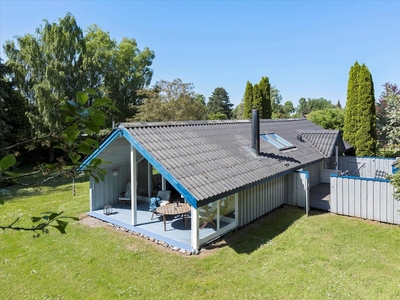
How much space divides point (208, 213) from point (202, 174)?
4.46ft

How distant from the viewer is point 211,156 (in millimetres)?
9211

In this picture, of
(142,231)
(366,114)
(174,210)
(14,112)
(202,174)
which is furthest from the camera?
(14,112)

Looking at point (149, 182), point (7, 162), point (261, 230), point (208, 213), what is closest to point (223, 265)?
point (208, 213)

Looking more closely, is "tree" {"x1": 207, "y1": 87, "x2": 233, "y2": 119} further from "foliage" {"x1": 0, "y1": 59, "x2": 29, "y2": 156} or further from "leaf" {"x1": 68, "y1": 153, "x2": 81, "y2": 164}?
"leaf" {"x1": 68, "y1": 153, "x2": 81, "y2": 164}

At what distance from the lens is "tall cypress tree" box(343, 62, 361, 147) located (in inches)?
731

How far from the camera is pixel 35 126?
23.2 m

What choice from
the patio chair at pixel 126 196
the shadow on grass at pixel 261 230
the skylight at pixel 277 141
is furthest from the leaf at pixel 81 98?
the skylight at pixel 277 141

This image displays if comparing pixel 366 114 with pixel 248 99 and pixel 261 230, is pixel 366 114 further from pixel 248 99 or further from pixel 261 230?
pixel 261 230

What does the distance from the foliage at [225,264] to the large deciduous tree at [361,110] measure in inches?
420

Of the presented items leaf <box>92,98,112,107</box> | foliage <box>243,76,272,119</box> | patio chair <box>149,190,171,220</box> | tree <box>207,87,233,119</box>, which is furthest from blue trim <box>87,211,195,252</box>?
tree <box>207,87,233,119</box>

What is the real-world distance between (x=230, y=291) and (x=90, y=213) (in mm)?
6952

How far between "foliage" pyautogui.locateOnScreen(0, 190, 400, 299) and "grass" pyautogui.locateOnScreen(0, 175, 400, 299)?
22 mm

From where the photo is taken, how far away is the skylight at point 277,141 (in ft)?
40.9

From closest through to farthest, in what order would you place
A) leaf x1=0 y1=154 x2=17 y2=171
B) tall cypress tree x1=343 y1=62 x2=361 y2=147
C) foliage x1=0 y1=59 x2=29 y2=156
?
leaf x1=0 y1=154 x2=17 y2=171 < tall cypress tree x1=343 y1=62 x2=361 y2=147 < foliage x1=0 y1=59 x2=29 y2=156
